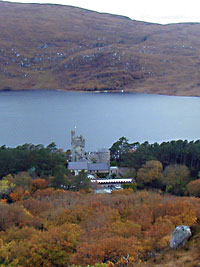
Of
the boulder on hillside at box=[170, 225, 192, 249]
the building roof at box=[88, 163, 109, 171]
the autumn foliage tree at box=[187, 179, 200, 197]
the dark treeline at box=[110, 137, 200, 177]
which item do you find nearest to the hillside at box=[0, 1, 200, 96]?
the dark treeline at box=[110, 137, 200, 177]

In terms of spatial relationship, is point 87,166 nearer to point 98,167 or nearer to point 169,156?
point 98,167

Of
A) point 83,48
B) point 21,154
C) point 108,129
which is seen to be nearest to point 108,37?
point 83,48

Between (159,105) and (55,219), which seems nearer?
(55,219)

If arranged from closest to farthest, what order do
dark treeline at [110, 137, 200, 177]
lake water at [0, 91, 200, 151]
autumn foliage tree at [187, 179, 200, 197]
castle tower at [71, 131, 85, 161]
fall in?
1. autumn foliage tree at [187, 179, 200, 197]
2. dark treeline at [110, 137, 200, 177]
3. castle tower at [71, 131, 85, 161]
4. lake water at [0, 91, 200, 151]

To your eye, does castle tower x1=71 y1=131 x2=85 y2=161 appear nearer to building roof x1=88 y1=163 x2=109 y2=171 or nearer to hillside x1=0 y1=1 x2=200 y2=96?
building roof x1=88 y1=163 x2=109 y2=171

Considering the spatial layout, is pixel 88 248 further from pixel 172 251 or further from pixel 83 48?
pixel 83 48

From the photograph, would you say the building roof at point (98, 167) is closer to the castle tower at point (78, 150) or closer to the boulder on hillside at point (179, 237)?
the castle tower at point (78, 150)

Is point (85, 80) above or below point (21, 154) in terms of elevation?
above
